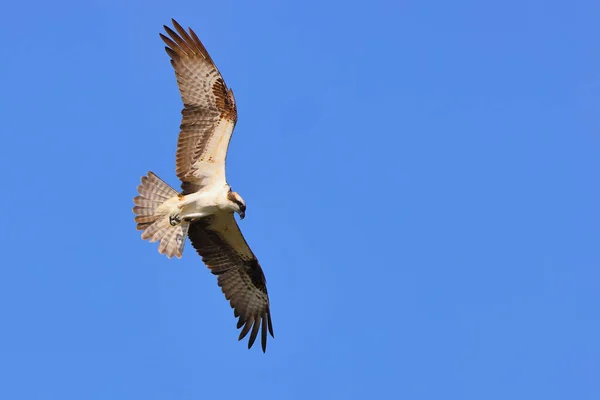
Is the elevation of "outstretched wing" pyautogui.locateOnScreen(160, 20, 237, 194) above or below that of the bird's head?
above

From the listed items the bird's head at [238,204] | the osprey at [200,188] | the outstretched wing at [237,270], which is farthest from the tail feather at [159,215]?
the bird's head at [238,204]

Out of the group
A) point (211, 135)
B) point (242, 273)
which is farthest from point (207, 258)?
point (211, 135)

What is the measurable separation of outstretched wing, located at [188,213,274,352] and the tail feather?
31cm

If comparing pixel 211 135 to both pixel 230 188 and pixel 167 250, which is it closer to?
pixel 230 188

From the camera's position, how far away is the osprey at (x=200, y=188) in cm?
1555

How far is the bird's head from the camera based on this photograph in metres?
15.4

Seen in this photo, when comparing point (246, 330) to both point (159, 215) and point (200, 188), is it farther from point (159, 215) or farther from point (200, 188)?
point (200, 188)

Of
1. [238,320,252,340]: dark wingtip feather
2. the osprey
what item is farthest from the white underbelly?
[238,320,252,340]: dark wingtip feather

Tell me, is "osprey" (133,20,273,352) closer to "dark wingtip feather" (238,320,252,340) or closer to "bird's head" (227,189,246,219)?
"bird's head" (227,189,246,219)

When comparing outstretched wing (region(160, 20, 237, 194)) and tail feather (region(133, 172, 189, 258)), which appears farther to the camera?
tail feather (region(133, 172, 189, 258))

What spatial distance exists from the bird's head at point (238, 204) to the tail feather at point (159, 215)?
96 cm

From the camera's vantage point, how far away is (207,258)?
16562 millimetres

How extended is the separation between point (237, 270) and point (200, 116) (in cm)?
259

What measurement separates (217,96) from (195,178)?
1.22 meters
